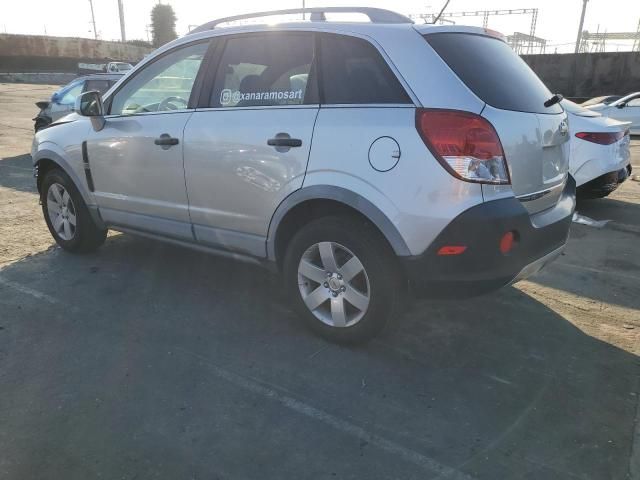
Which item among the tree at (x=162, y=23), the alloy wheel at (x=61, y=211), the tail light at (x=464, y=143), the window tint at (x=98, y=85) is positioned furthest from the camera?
the tree at (x=162, y=23)

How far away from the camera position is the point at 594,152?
596 centimetres

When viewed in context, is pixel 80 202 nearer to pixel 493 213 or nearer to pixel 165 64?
pixel 165 64

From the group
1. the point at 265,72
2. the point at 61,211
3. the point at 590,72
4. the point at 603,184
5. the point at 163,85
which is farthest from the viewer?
the point at 590,72

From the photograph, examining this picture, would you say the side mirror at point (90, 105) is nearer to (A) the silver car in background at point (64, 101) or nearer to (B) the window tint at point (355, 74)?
(B) the window tint at point (355, 74)

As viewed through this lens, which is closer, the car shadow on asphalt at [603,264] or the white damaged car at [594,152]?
the car shadow on asphalt at [603,264]

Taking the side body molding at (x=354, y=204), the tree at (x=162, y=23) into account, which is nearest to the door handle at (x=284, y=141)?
the side body molding at (x=354, y=204)

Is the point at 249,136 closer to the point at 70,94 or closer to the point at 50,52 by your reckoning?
the point at 70,94

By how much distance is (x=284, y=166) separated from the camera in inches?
126

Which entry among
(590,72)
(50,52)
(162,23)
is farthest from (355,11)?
(162,23)

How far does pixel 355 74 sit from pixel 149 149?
68.4 inches

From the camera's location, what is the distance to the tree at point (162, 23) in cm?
6094

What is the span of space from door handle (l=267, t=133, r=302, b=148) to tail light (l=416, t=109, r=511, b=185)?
78 centimetres

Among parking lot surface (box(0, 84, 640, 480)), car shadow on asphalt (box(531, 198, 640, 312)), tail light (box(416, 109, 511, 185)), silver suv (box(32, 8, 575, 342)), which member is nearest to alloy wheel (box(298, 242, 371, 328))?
silver suv (box(32, 8, 575, 342))

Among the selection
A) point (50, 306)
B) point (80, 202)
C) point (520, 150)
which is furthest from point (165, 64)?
point (520, 150)
